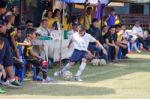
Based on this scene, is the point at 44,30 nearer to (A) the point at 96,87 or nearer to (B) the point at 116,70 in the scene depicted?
(B) the point at 116,70

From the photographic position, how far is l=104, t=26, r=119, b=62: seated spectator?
18.7m

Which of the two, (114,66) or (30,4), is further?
(30,4)

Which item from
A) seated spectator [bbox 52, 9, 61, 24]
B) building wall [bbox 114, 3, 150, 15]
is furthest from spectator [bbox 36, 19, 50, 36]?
building wall [bbox 114, 3, 150, 15]

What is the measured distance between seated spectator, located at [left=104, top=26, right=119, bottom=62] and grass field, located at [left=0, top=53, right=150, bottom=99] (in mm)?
2788

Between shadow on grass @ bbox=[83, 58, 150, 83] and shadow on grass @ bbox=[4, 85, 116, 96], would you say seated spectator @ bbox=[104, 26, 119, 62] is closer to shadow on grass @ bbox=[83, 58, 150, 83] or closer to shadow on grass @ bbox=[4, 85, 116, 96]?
shadow on grass @ bbox=[83, 58, 150, 83]

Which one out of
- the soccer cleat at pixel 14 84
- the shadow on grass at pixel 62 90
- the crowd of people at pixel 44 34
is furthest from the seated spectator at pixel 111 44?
the soccer cleat at pixel 14 84

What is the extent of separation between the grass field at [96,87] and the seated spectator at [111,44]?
2788 millimetres

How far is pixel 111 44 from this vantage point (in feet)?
61.6

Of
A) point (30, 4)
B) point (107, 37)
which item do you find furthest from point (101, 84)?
point (30, 4)

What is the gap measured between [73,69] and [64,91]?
14.9 feet

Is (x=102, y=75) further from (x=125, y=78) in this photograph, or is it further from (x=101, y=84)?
(x=101, y=84)

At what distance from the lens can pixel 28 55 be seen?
12859mm

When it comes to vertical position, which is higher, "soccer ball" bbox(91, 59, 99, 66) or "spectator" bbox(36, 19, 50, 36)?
"spectator" bbox(36, 19, 50, 36)

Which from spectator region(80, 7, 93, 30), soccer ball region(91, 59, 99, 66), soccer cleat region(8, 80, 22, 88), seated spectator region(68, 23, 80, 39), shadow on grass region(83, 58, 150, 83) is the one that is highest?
spectator region(80, 7, 93, 30)
